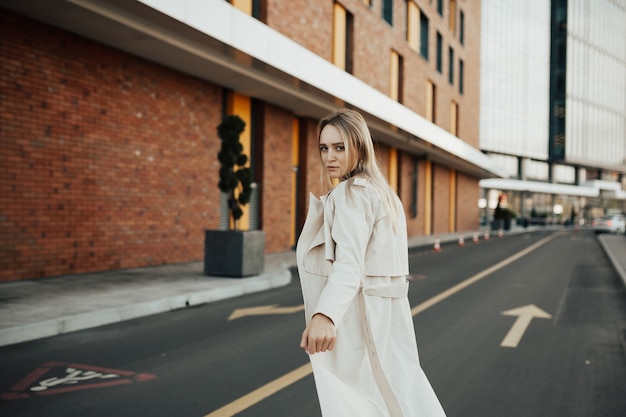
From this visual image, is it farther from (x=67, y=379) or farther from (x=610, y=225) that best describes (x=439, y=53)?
(x=67, y=379)

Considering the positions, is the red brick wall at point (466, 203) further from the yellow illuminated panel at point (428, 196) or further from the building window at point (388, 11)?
the building window at point (388, 11)

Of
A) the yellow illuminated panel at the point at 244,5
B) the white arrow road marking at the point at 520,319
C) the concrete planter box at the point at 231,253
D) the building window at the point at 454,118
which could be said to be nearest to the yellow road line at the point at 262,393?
the white arrow road marking at the point at 520,319

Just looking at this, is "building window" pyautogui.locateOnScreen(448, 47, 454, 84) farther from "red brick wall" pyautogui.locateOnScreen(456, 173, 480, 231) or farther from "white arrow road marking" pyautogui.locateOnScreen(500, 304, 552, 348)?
"white arrow road marking" pyautogui.locateOnScreen(500, 304, 552, 348)

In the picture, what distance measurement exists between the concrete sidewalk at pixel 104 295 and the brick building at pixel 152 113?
92cm

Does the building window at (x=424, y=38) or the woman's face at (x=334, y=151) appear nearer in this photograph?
the woman's face at (x=334, y=151)

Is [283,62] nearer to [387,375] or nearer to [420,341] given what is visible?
[420,341]

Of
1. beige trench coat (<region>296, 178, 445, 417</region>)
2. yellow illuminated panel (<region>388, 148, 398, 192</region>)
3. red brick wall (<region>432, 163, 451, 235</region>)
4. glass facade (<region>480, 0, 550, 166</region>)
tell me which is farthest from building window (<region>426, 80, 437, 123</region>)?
beige trench coat (<region>296, 178, 445, 417</region>)

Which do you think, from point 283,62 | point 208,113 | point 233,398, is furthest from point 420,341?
point 208,113

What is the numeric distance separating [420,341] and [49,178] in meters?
7.37

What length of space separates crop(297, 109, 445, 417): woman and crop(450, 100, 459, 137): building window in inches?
1461

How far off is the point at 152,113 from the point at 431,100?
926 inches

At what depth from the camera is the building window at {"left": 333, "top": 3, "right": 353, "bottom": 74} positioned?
20.0 meters

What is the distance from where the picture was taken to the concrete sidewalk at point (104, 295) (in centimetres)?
633

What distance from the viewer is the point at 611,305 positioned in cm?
887
